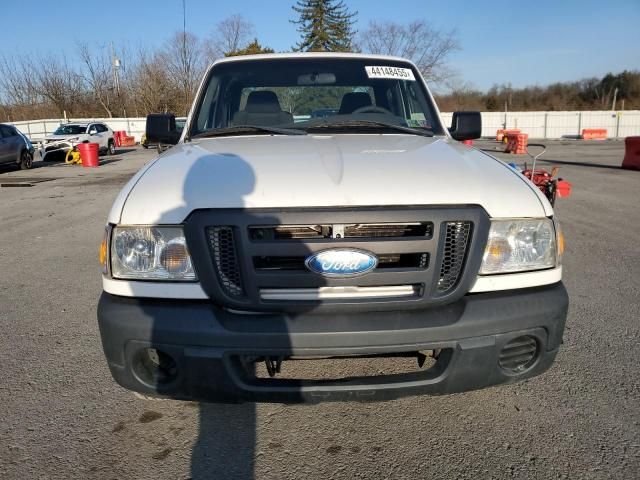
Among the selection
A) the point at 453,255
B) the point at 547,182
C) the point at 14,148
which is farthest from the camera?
the point at 14,148

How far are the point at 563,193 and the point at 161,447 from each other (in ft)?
21.8

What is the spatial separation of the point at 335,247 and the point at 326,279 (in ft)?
0.43

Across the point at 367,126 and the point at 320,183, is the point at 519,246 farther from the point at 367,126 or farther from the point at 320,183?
the point at 367,126

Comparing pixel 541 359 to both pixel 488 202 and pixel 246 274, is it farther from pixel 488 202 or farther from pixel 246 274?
pixel 246 274

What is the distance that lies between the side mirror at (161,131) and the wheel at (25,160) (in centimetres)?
1758

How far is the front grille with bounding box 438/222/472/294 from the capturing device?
1923 mm

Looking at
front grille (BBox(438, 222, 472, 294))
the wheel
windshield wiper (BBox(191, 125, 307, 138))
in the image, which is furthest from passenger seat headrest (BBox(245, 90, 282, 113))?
the wheel

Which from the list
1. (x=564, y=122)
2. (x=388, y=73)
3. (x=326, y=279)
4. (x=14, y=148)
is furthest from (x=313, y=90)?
(x=564, y=122)

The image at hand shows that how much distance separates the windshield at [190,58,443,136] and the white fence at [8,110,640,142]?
1448 inches

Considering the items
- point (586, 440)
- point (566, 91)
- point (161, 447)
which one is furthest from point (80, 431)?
point (566, 91)

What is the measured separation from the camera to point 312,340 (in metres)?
1.81

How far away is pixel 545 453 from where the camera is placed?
212 centimetres

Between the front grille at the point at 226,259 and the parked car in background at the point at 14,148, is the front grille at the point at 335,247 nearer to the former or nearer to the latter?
the front grille at the point at 226,259

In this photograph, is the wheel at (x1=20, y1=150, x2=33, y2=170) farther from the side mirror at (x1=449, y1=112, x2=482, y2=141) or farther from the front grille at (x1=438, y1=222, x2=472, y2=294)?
the front grille at (x1=438, y1=222, x2=472, y2=294)
